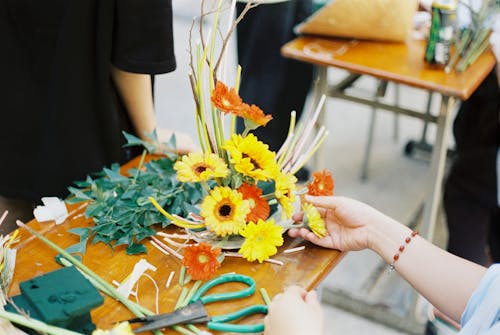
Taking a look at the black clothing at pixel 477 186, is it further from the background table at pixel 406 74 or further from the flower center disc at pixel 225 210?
the flower center disc at pixel 225 210

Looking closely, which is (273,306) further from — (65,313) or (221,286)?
(65,313)

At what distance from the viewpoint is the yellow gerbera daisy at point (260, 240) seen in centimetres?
106

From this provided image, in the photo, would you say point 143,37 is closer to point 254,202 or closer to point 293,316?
point 254,202

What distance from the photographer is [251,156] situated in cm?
106

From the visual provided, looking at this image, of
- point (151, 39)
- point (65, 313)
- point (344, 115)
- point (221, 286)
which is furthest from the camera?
point (344, 115)

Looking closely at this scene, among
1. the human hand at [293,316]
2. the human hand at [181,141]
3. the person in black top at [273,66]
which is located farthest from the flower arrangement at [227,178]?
the person in black top at [273,66]

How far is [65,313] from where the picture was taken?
0.86 m

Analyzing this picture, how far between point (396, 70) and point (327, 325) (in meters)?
0.86

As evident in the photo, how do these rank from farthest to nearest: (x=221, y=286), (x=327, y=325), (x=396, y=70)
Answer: (x=327, y=325)
(x=396, y=70)
(x=221, y=286)

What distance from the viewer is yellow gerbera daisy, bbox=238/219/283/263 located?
1.06 m

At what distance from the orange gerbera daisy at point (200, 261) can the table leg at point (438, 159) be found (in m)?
1.09

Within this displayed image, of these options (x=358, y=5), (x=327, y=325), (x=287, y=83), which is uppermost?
(x=358, y=5)

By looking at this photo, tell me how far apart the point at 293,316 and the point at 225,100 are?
1.17ft

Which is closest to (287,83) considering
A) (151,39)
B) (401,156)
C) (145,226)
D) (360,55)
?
(360,55)
